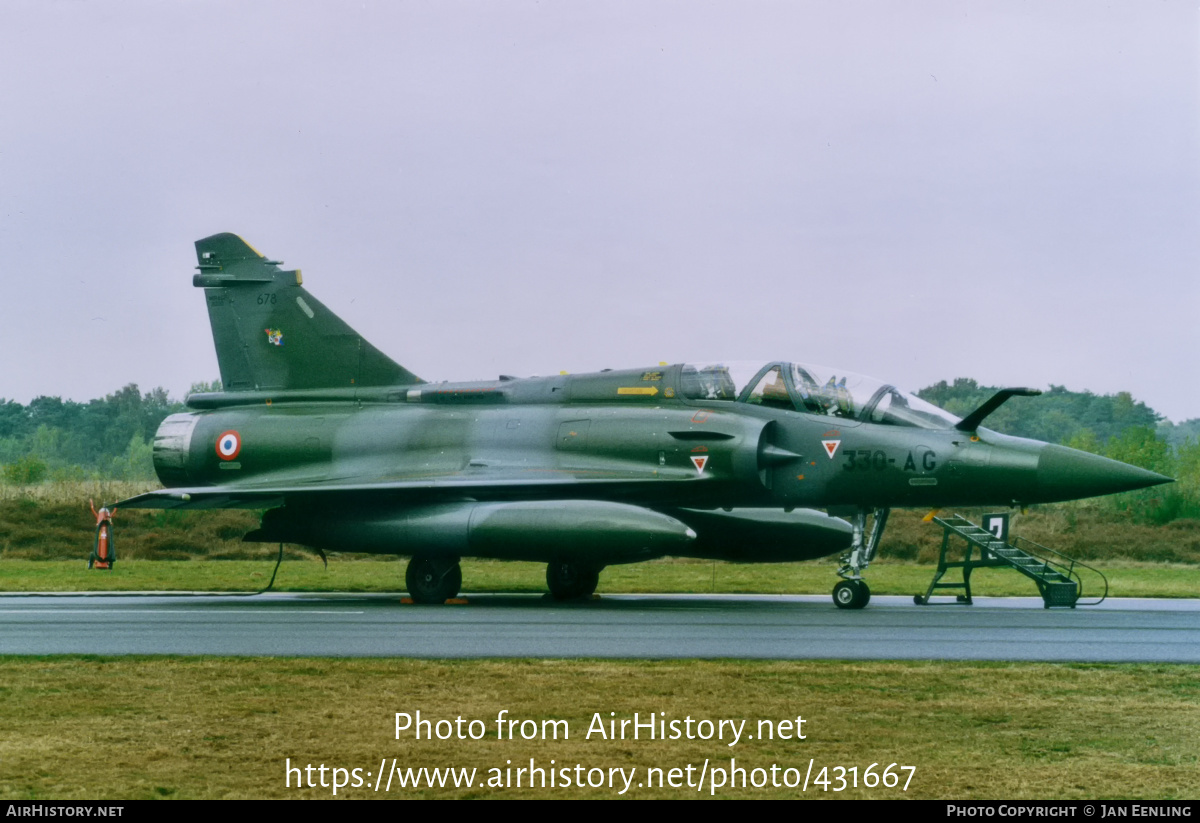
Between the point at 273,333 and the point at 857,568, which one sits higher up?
the point at 273,333

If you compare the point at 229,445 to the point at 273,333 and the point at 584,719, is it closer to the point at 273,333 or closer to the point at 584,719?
the point at 273,333

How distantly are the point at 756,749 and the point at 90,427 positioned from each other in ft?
96.1

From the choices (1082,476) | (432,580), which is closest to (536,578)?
(432,580)

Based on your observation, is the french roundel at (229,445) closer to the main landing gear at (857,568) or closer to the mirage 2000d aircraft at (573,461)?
the mirage 2000d aircraft at (573,461)

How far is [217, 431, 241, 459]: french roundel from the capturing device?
62.5ft

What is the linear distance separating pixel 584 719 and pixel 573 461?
32.4ft

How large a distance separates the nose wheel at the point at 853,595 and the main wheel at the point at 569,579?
11.5 ft

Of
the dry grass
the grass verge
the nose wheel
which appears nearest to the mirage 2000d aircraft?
the nose wheel

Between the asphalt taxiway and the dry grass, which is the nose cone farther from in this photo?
the dry grass

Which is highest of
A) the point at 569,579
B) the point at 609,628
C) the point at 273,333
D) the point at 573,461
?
the point at 273,333

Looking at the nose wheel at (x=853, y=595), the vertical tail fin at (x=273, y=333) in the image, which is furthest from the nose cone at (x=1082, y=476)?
the vertical tail fin at (x=273, y=333)

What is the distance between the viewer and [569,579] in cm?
1706

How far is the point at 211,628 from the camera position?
12.3 m
